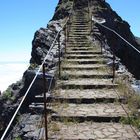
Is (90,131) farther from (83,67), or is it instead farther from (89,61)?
(89,61)

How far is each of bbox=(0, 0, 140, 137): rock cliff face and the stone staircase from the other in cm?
99

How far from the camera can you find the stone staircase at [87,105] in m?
7.80

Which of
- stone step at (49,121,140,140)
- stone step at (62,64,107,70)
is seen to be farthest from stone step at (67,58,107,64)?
stone step at (49,121,140,140)

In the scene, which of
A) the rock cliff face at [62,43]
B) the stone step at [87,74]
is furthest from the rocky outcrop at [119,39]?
the stone step at [87,74]

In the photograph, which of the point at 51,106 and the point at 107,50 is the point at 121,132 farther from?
the point at 107,50

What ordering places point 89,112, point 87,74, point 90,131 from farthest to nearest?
point 87,74 < point 89,112 < point 90,131

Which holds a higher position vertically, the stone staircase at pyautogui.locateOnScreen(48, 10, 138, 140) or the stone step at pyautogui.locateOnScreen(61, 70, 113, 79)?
the stone step at pyautogui.locateOnScreen(61, 70, 113, 79)

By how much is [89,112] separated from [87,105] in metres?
0.73

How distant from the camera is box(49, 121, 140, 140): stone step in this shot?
752 cm

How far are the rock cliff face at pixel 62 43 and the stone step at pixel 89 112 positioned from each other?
2.00 metres

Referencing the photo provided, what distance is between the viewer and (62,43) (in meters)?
18.4

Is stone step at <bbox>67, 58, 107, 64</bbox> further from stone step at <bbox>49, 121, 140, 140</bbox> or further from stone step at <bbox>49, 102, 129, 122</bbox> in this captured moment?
stone step at <bbox>49, 121, 140, 140</bbox>

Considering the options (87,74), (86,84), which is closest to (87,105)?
(86,84)

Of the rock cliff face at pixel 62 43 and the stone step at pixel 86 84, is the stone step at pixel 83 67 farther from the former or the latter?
the stone step at pixel 86 84
